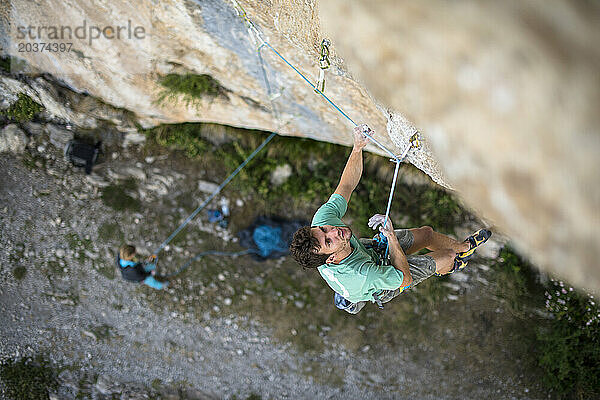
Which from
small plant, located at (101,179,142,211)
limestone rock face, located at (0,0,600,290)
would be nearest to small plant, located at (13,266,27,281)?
small plant, located at (101,179,142,211)

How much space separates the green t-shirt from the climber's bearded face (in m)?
0.17

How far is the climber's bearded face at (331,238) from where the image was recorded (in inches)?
105

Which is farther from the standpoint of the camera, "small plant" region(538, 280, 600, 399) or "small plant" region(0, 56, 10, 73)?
"small plant" region(538, 280, 600, 399)

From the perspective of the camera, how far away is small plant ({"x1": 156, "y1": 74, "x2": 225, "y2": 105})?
4445 millimetres

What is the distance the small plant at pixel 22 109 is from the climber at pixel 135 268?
213 centimetres

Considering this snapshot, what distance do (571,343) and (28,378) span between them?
24.6 ft

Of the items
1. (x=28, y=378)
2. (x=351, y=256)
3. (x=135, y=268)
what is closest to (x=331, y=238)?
(x=351, y=256)

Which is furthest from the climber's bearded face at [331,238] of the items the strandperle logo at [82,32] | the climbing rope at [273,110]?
the strandperle logo at [82,32]

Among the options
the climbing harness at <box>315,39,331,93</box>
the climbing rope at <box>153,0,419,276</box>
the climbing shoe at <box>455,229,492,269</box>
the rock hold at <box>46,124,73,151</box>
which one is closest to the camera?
the climbing harness at <box>315,39,331,93</box>

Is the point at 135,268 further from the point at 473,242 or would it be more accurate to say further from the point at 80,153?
the point at 473,242

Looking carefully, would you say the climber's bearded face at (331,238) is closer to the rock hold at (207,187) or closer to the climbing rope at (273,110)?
the climbing rope at (273,110)

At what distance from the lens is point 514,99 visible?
877 mm

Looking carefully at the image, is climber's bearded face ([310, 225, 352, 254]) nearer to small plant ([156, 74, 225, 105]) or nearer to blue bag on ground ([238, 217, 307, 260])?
small plant ([156, 74, 225, 105])

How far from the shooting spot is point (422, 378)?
5.53 metres
